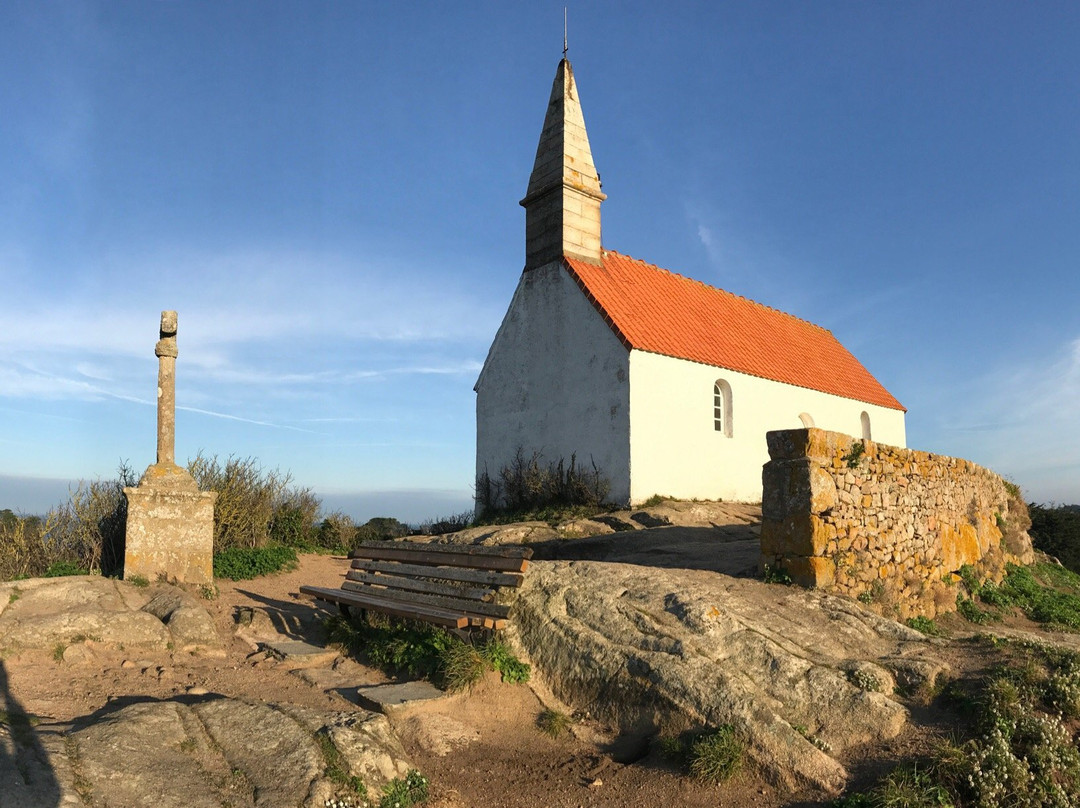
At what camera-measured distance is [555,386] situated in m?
19.3

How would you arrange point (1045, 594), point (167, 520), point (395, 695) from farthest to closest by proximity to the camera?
point (1045, 594)
point (167, 520)
point (395, 695)

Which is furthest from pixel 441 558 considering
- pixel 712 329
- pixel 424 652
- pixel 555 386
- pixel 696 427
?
pixel 712 329

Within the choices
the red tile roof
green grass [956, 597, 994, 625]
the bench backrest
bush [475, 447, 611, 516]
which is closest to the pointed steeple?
the red tile roof

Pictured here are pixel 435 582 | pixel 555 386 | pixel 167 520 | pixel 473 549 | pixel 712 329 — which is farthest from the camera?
pixel 712 329

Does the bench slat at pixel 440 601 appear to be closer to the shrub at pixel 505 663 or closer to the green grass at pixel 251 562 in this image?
the shrub at pixel 505 663

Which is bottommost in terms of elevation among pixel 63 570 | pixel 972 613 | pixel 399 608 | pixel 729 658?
pixel 972 613

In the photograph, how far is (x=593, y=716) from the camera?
22.0ft

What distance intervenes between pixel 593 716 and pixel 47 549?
32.8ft

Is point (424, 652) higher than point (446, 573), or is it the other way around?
point (446, 573)

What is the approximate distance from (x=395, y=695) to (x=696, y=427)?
13002 millimetres

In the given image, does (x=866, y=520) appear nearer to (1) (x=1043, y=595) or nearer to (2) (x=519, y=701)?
(2) (x=519, y=701)

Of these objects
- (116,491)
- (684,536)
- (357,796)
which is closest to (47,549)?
(116,491)

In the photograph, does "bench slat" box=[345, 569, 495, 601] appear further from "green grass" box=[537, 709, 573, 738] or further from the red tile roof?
the red tile roof

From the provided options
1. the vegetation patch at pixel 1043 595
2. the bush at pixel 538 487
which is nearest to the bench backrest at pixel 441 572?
the vegetation patch at pixel 1043 595
